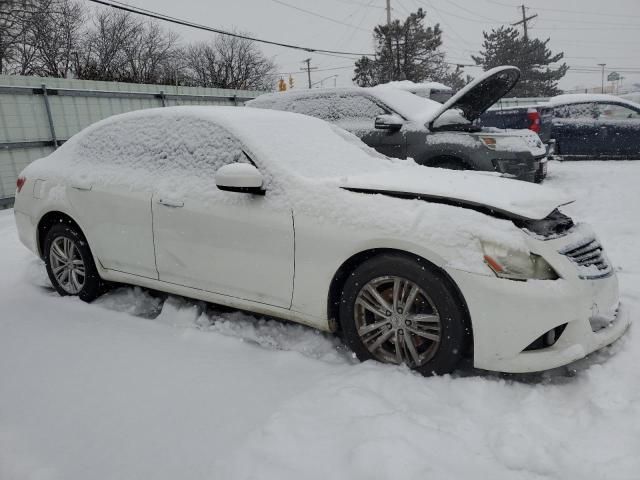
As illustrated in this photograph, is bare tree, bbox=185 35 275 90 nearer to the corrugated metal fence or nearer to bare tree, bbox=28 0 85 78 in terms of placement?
bare tree, bbox=28 0 85 78

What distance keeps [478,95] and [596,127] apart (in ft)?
18.5

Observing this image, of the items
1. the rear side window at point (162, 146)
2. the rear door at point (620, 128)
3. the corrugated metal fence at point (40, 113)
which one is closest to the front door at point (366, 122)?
the rear side window at point (162, 146)

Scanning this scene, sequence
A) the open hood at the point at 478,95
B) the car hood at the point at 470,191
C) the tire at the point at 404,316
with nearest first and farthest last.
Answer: the tire at the point at 404,316, the car hood at the point at 470,191, the open hood at the point at 478,95

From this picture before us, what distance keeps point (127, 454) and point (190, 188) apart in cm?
165

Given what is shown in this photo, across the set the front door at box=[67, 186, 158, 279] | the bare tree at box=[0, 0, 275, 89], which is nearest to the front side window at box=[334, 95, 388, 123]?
the front door at box=[67, 186, 158, 279]

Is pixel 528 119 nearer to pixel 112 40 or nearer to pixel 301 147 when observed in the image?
pixel 301 147

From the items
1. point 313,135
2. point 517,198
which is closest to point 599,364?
point 517,198

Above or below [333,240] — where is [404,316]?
below

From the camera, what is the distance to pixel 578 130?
33.4ft

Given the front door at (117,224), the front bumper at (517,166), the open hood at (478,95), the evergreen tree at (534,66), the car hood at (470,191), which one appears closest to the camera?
the car hood at (470,191)

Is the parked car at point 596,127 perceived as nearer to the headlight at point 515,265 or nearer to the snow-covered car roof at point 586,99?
the snow-covered car roof at point 586,99

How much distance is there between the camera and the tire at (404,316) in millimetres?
2342

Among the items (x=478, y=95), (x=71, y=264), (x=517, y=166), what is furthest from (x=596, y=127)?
(x=71, y=264)

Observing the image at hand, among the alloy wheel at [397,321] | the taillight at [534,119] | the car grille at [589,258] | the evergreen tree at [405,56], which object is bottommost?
the alloy wheel at [397,321]
